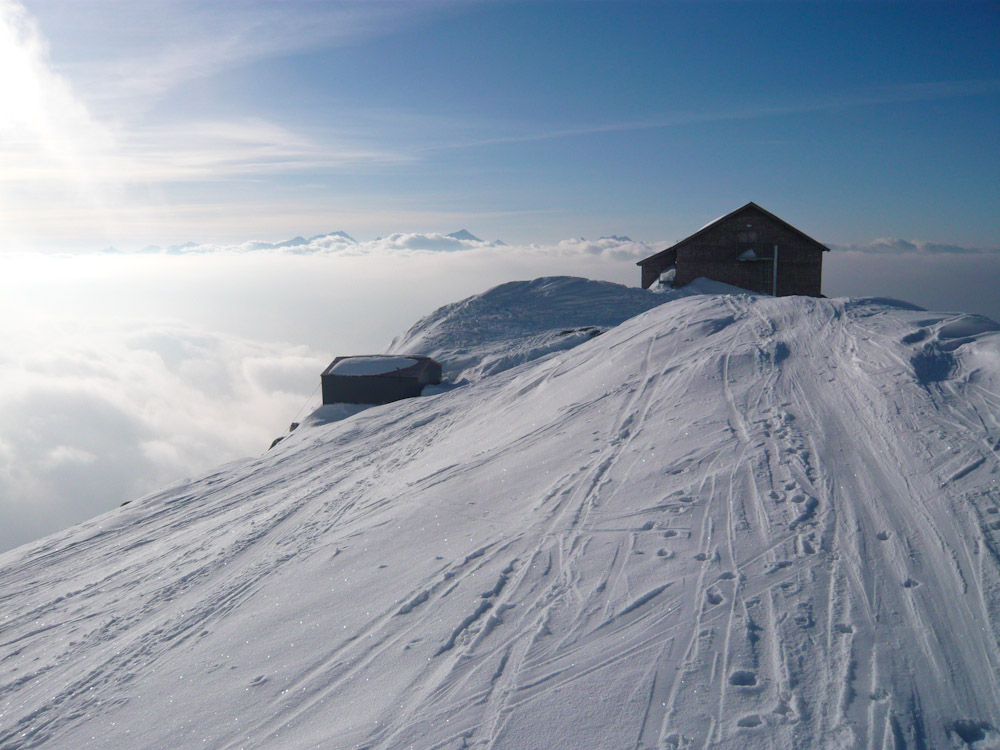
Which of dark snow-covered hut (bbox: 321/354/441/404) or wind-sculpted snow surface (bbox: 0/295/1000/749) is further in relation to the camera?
dark snow-covered hut (bbox: 321/354/441/404)

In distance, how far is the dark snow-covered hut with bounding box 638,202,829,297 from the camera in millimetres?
28750

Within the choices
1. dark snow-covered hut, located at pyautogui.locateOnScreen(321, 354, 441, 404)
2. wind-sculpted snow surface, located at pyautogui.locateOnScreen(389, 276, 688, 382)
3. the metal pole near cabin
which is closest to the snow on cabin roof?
dark snow-covered hut, located at pyautogui.locateOnScreen(321, 354, 441, 404)

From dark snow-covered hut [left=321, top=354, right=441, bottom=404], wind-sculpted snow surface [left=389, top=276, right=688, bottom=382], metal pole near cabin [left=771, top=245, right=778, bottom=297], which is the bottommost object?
dark snow-covered hut [left=321, top=354, right=441, bottom=404]

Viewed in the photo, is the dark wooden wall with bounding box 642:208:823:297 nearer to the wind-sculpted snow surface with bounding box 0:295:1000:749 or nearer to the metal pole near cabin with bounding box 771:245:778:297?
the metal pole near cabin with bounding box 771:245:778:297

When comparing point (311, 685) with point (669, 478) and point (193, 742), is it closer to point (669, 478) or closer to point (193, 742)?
point (193, 742)

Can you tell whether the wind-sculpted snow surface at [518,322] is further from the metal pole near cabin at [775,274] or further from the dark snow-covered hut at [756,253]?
the metal pole near cabin at [775,274]

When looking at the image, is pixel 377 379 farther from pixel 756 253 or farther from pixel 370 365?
pixel 756 253

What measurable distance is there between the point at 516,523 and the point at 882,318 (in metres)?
7.63

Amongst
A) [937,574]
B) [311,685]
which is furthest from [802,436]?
[311,685]

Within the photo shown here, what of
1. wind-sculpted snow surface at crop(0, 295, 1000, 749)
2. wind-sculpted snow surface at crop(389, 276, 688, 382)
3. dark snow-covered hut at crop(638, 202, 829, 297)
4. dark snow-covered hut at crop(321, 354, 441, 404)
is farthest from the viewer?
dark snow-covered hut at crop(638, 202, 829, 297)

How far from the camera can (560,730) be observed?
385 cm

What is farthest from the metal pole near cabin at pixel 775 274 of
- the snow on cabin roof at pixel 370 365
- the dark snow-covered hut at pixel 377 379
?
the snow on cabin roof at pixel 370 365

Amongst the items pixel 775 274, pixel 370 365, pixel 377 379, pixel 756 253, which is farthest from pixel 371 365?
pixel 775 274

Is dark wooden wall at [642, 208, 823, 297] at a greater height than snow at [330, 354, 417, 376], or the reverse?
dark wooden wall at [642, 208, 823, 297]
